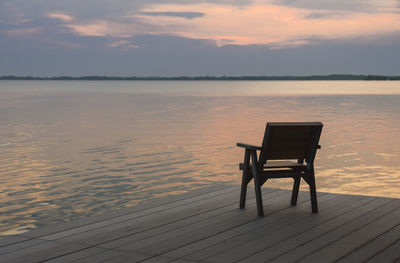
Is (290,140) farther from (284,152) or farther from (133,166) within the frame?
(133,166)

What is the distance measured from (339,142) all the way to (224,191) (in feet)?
42.3

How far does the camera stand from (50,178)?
11.9 metres

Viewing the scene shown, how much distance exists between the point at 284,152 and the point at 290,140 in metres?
0.14

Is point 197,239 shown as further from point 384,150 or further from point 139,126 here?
point 139,126

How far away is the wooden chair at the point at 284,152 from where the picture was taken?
225 inches

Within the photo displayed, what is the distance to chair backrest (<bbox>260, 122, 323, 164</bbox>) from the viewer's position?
5.71 meters

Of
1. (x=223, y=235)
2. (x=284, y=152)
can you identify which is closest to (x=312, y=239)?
(x=223, y=235)

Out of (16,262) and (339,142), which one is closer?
(16,262)

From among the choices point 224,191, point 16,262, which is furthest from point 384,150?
point 16,262

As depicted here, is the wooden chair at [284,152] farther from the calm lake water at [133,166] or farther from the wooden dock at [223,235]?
the calm lake water at [133,166]

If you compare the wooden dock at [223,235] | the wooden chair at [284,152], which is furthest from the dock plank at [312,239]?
the wooden chair at [284,152]

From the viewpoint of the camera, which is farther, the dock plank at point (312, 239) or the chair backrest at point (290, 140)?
the chair backrest at point (290, 140)

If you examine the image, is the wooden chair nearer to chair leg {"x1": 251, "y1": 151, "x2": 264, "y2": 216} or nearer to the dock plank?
chair leg {"x1": 251, "y1": 151, "x2": 264, "y2": 216}

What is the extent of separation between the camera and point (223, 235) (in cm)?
489
